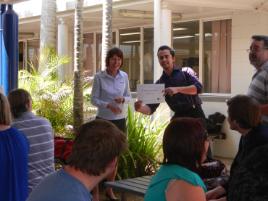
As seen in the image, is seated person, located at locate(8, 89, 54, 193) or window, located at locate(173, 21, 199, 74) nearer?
seated person, located at locate(8, 89, 54, 193)

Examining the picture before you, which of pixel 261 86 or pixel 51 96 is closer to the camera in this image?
pixel 261 86

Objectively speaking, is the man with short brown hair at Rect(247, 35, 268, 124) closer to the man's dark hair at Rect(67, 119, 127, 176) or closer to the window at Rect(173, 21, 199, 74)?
the man's dark hair at Rect(67, 119, 127, 176)

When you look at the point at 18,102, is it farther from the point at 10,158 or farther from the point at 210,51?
the point at 210,51

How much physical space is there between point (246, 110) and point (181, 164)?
1.06 metres

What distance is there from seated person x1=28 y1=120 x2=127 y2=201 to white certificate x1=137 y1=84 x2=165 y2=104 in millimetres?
3520

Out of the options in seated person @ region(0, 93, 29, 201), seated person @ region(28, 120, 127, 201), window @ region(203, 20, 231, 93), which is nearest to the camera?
seated person @ region(28, 120, 127, 201)

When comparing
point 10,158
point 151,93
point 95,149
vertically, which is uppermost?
point 151,93

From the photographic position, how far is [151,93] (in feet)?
19.8

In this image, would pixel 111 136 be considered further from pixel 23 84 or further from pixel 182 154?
pixel 23 84

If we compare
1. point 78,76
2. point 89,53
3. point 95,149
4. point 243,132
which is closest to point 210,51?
point 78,76

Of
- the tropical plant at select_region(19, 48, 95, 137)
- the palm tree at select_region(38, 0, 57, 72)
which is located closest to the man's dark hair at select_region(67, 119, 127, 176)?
the tropical plant at select_region(19, 48, 95, 137)

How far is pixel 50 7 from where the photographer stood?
45.3ft

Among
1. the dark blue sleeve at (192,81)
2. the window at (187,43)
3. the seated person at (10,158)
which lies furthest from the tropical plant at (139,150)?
the window at (187,43)

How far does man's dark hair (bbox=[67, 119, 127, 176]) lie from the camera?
239cm
